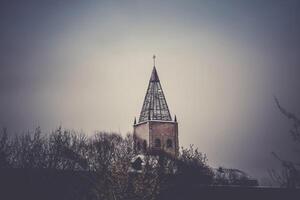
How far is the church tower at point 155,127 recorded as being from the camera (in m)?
60.4

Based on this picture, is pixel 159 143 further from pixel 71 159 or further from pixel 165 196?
pixel 165 196

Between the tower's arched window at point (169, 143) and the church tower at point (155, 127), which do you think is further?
the tower's arched window at point (169, 143)

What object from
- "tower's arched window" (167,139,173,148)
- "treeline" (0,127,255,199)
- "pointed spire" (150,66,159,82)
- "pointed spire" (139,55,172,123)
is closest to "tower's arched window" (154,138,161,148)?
"tower's arched window" (167,139,173,148)

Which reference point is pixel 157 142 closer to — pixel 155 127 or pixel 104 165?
pixel 155 127

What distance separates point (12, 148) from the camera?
3123 centimetres

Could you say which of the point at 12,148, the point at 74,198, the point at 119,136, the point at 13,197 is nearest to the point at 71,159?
the point at 12,148

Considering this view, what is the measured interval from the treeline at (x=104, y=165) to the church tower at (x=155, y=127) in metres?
19.7

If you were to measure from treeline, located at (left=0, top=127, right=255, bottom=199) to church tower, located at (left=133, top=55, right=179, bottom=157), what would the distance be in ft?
64.5

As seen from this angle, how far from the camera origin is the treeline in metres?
21.8

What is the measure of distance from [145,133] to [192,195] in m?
33.3

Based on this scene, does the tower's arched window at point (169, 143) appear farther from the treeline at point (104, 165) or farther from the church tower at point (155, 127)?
the treeline at point (104, 165)

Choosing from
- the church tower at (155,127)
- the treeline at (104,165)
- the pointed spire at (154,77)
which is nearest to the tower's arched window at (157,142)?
the church tower at (155,127)

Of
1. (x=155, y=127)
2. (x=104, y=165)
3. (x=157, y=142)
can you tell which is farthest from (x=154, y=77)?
(x=104, y=165)

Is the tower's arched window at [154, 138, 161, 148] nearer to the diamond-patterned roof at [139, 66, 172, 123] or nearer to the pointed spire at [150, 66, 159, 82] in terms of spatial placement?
the diamond-patterned roof at [139, 66, 172, 123]
